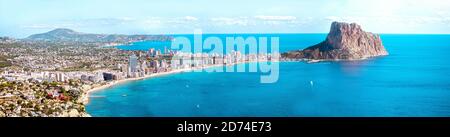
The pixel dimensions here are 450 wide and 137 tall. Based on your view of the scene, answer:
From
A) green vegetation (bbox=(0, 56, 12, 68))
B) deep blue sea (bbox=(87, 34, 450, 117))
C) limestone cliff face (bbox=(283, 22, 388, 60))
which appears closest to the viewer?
green vegetation (bbox=(0, 56, 12, 68))

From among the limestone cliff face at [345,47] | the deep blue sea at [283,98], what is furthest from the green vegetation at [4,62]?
the limestone cliff face at [345,47]

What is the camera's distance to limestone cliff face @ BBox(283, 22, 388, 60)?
22547 millimetres

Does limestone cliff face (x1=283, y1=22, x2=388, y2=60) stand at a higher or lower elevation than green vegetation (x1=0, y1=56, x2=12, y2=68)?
lower

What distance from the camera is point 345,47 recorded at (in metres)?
23.7

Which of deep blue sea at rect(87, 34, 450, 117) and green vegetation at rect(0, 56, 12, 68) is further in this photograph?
deep blue sea at rect(87, 34, 450, 117)

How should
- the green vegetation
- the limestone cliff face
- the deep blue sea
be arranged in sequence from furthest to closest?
1. the limestone cliff face
2. the deep blue sea
3. the green vegetation

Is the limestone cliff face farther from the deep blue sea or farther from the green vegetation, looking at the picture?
the green vegetation

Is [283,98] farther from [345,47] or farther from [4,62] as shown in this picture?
[345,47]

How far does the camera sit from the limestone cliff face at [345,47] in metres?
22.5

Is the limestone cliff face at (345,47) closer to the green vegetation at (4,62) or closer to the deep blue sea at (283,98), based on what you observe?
the deep blue sea at (283,98)

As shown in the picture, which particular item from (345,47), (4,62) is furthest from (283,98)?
(345,47)

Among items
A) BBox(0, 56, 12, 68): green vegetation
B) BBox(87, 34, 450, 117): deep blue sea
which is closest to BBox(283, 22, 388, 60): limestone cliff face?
BBox(87, 34, 450, 117): deep blue sea
